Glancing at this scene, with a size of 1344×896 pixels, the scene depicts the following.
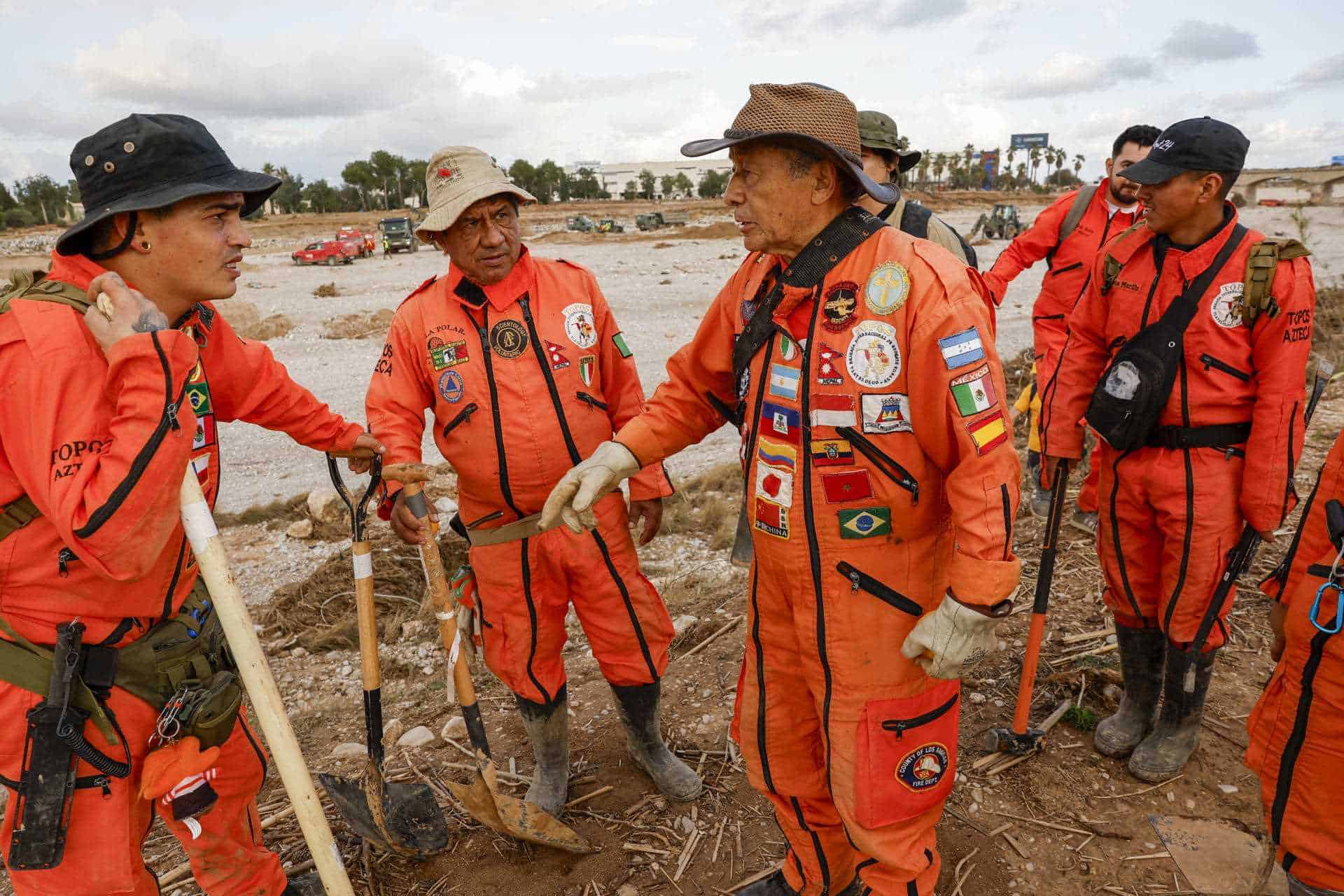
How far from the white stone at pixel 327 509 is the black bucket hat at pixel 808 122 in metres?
5.73

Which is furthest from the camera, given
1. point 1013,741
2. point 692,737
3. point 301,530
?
point 301,530

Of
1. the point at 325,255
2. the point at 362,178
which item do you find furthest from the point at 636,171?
the point at 325,255

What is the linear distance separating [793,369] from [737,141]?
2.18 feet

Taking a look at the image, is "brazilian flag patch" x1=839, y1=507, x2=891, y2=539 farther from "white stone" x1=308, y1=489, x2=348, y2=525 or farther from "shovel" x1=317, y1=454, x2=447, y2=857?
"white stone" x1=308, y1=489, x2=348, y2=525

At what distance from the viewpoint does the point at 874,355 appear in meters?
2.26

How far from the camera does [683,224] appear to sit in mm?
50844

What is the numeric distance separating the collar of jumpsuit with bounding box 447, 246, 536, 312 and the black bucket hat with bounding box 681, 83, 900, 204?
126 cm

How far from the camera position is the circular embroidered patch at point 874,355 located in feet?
7.36

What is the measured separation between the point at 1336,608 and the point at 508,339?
284 cm

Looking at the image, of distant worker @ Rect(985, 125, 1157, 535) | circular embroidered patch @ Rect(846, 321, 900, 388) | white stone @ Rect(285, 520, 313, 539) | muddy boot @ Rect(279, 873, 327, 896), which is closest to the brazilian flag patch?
circular embroidered patch @ Rect(846, 321, 900, 388)

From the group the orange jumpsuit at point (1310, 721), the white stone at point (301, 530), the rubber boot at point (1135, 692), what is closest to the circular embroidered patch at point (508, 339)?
the orange jumpsuit at point (1310, 721)

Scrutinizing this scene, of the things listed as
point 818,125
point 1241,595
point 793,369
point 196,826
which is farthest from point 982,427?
point 1241,595

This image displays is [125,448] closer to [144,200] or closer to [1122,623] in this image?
[144,200]

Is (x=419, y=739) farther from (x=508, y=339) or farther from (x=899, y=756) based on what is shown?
(x=899, y=756)
